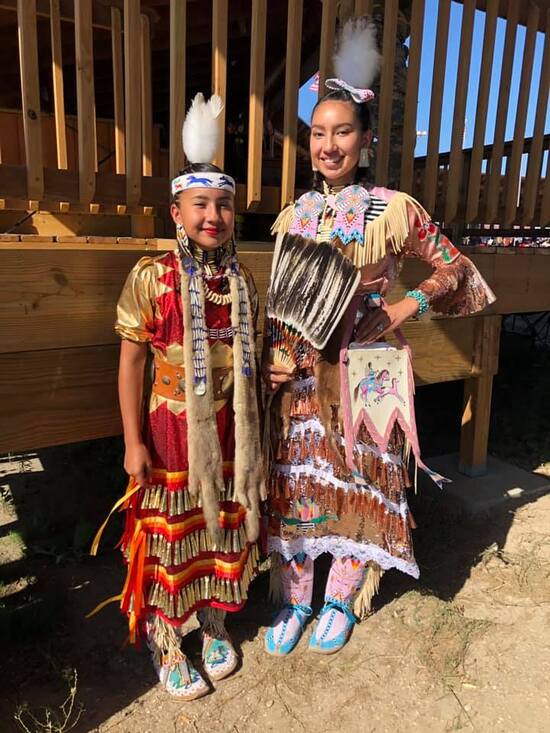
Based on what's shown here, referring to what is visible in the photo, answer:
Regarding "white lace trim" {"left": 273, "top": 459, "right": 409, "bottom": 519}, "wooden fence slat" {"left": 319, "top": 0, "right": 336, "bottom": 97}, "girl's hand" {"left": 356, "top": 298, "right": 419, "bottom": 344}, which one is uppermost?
"wooden fence slat" {"left": 319, "top": 0, "right": 336, "bottom": 97}

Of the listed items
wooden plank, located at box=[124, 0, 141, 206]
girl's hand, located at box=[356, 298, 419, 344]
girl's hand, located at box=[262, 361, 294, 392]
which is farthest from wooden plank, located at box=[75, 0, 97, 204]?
girl's hand, located at box=[356, 298, 419, 344]

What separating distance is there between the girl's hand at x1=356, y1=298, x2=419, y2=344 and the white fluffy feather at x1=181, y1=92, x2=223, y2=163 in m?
0.75

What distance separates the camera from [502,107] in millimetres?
3234

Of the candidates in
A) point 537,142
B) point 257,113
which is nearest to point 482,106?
point 537,142

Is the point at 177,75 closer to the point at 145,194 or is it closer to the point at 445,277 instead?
the point at 145,194

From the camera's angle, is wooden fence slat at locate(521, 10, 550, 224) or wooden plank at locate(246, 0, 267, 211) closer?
wooden plank at locate(246, 0, 267, 211)

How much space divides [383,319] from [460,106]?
178 centimetres

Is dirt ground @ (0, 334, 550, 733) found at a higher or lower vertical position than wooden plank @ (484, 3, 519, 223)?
lower

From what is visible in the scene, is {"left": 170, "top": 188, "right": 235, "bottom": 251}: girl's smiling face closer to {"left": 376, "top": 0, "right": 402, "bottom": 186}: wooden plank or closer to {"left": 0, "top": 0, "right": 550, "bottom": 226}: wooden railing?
{"left": 0, "top": 0, "right": 550, "bottom": 226}: wooden railing

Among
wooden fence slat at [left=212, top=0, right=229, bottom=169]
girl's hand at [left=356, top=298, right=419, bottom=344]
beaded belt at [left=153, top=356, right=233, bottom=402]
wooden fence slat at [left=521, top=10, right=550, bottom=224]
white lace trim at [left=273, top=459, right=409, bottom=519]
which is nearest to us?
beaded belt at [left=153, top=356, right=233, bottom=402]

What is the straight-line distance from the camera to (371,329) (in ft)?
6.46

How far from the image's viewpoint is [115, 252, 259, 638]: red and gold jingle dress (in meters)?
1.74

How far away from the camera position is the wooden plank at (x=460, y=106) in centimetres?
293

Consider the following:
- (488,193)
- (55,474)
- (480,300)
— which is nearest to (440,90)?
(488,193)
